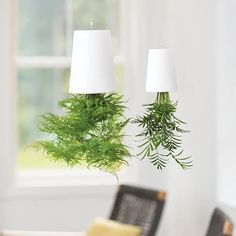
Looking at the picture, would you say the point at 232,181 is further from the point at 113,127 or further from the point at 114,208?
the point at 113,127

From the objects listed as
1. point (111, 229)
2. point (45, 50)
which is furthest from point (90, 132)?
point (45, 50)

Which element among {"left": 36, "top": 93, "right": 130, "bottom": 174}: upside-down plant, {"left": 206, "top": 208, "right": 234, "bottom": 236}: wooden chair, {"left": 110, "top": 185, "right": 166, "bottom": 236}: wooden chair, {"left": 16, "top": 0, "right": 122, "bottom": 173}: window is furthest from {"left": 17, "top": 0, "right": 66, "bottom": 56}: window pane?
{"left": 36, "top": 93, "right": 130, "bottom": 174}: upside-down plant

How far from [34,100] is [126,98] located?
0.54 m

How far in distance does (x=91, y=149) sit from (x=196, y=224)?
2.06 m

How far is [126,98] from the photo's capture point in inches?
158

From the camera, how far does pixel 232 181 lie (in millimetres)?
3617

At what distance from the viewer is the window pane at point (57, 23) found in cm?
404

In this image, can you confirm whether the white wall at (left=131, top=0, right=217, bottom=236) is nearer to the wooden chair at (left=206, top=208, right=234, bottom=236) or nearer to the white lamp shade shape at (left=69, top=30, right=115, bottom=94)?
the wooden chair at (left=206, top=208, right=234, bottom=236)

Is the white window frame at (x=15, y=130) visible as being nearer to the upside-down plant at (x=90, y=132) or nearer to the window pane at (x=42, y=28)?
the window pane at (x=42, y=28)

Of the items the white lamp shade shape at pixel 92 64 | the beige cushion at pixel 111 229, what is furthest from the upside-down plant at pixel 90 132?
the beige cushion at pixel 111 229

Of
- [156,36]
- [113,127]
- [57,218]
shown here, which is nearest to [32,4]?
[156,36]

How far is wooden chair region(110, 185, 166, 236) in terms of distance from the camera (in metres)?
3.53

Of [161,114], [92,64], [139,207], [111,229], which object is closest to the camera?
[92,64]

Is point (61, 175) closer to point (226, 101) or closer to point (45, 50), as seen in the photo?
point (45, 50)
